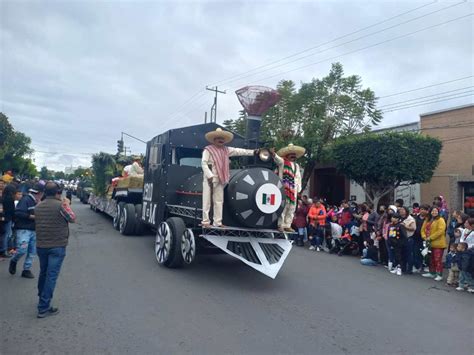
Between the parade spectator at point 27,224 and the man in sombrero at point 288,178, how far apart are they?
13.8 ft

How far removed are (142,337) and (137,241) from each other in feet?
22.3

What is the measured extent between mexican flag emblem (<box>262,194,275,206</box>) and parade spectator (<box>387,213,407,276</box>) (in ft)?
12.0

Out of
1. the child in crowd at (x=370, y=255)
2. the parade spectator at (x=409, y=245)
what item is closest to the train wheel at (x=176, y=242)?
the child in crowd at (x=370, y=255)

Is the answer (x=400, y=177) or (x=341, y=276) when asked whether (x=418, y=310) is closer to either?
(x=341, y=276)

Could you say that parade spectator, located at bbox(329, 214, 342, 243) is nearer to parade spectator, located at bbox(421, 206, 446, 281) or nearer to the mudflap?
parade spectator, located at bbox(421, 206, 446, 281)

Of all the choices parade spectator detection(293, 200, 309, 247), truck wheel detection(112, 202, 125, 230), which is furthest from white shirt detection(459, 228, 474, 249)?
truck wheel detection(112, 202, 125, 230)

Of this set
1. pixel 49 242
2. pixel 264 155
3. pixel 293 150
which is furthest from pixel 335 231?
pixel 49 242

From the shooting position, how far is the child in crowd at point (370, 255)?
9.15m

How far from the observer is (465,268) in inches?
268

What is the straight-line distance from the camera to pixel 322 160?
56.8 feet

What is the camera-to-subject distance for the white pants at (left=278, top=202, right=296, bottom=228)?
22.3 feet

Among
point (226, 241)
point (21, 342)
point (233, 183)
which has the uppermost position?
point (233, 183)

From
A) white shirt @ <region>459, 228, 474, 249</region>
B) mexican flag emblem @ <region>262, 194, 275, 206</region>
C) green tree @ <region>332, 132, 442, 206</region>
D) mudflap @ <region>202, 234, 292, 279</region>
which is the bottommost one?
mudflap @ <region>202, 234, 292, 279</region>

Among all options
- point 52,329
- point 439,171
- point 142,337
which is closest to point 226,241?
point 142,337
